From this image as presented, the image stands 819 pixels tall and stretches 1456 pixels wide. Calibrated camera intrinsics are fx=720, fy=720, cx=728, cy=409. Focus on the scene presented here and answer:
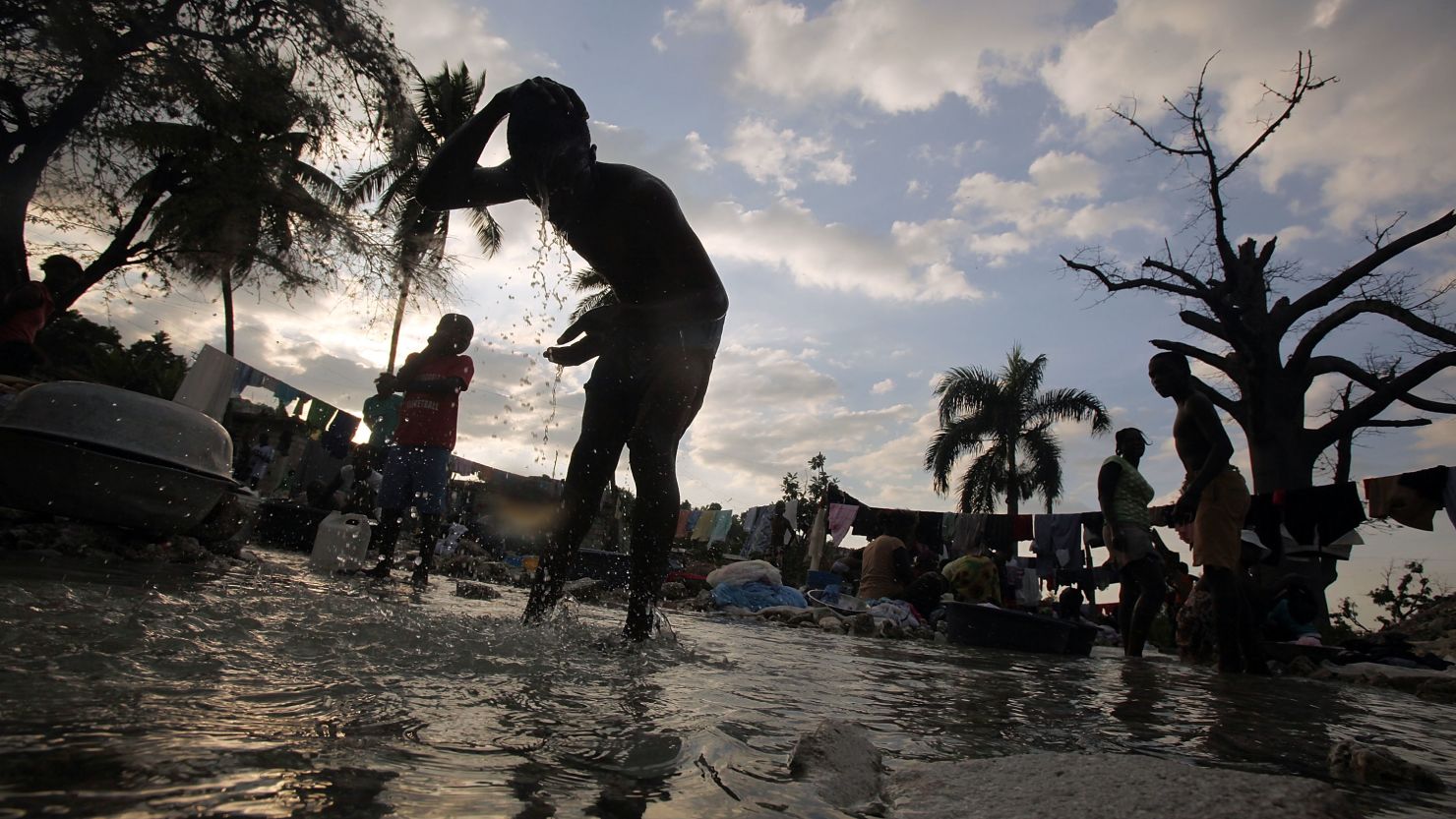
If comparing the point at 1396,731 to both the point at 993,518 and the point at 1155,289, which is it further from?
the point at 993,518

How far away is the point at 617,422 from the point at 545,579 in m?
0.58

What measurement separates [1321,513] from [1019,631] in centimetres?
706

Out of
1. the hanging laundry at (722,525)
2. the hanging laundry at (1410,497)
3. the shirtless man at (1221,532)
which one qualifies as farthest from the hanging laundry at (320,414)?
the hanging laundry at (1410,497)

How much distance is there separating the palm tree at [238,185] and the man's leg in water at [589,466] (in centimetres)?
1074

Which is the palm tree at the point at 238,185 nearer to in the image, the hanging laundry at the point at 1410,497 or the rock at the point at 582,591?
the rock at the point at 582,591

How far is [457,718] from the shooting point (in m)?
0.96

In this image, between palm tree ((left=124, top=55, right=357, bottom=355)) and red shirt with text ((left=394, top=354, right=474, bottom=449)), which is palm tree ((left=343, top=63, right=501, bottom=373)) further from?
red shirt with text ((left=394, top=354, right=474, bottom=449))

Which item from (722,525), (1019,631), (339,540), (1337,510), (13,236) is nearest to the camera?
(1019,631)

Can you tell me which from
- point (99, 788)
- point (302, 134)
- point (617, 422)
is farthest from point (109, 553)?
point (302, 134)

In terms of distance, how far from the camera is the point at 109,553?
321 cm

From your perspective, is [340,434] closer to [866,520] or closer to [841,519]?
[841,519]

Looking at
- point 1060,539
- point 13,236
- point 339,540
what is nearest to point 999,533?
point 1060,539

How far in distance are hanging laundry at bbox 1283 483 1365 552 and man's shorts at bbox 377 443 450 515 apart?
34.4ft

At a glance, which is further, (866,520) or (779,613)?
(866,520)
